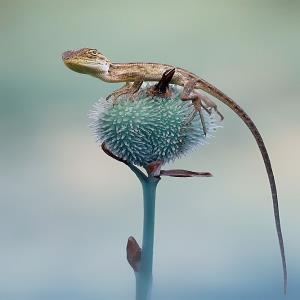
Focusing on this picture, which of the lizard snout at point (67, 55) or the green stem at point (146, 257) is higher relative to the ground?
the lizard snout at point (67, 55)

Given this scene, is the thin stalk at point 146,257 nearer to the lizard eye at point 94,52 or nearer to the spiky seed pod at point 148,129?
the spiky seed pod at point 148,129

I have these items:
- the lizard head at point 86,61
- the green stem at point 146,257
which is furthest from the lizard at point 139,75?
the green stem at point 146,257

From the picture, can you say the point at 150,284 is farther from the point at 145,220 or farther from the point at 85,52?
the point at 85,52

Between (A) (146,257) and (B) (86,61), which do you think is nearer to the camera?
(A) (146,257)

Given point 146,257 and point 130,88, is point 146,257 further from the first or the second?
point 130,88

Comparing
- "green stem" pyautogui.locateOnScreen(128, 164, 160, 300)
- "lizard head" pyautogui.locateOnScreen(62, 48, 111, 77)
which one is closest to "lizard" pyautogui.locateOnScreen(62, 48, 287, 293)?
"lizard head" pyautogui.locateOnScreen(62, 48, 111, 77)

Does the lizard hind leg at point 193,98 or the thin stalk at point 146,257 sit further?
the lizard hind leg at point 193,98

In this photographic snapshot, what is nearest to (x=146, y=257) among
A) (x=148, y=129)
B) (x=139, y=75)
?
(x=148, y=129)
